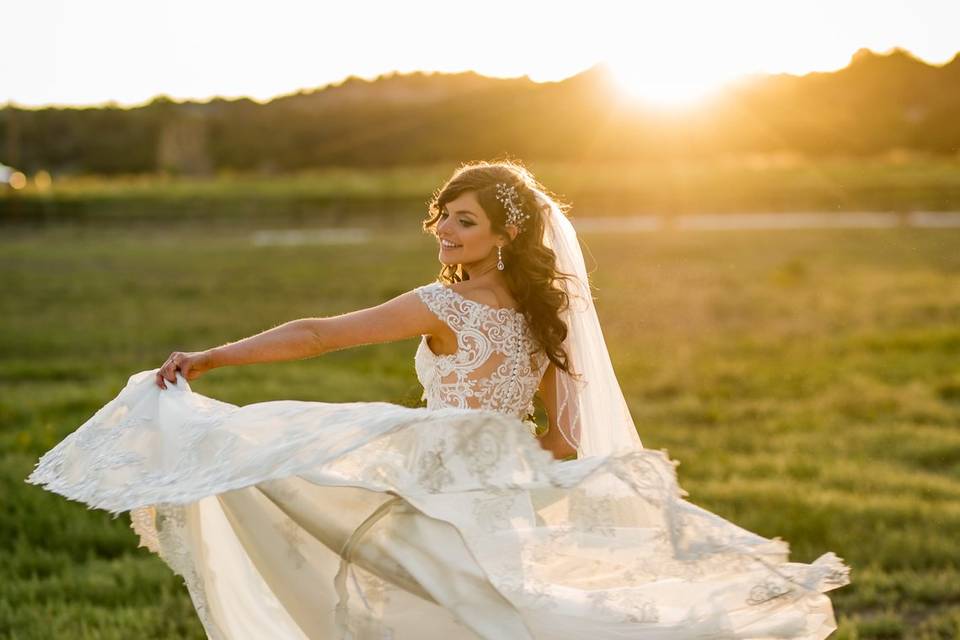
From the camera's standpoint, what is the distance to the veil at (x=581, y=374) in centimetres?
372

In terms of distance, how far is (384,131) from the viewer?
67.8 metres

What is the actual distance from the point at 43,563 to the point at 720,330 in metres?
8.97

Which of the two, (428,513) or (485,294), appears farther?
(485,294)

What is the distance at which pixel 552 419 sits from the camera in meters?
3.74

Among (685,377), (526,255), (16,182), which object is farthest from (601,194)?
(526,255)

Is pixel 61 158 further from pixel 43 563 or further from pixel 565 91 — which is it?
pixel 43 563

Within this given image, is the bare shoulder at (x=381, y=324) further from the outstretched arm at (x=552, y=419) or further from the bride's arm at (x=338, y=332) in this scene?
the outstretched arm at (x=552, y=419)

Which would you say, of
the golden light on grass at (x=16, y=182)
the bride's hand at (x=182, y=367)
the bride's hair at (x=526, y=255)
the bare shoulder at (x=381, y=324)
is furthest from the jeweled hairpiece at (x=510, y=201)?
the golden light on grass at (x=16, y=182)

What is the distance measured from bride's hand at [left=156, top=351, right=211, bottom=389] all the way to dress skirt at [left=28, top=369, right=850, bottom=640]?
0.30 meters

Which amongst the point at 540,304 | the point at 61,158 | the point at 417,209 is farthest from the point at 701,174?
the point at 61,158

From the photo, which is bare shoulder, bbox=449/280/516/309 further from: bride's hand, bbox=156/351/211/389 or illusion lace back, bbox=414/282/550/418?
bride's hand, bbox=156/351/211/389

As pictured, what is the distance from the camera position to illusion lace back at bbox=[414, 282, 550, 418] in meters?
3.31

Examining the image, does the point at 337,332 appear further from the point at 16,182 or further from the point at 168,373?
the point at 16,182

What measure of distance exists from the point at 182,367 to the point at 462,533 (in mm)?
1152
